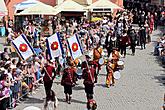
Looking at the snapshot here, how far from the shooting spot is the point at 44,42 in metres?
24.6

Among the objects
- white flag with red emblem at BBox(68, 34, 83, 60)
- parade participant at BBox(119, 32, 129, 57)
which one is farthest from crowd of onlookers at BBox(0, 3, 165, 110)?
white flag with red emblem at BBox(68, 34, 83, 60)

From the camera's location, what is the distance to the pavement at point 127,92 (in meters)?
16.6

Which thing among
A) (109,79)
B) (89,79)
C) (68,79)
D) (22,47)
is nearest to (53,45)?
(22,47)

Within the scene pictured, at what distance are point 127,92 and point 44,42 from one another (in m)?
7.26

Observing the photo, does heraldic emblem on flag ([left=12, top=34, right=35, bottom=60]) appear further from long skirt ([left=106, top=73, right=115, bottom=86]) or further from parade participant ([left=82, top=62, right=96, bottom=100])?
long skirt ([left=106, top=73, right=115, bottom=86])

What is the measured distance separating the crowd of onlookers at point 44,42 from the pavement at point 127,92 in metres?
0.62

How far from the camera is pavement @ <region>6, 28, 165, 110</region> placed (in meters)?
16.6

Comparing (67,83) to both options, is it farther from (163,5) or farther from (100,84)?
(163,5)

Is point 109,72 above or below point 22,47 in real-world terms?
below

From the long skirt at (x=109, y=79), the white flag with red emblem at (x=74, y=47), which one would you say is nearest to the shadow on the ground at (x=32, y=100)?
the white flag with red emblem at (x=74, y=47)

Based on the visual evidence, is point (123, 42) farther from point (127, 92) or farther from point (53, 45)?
point (53, 45)

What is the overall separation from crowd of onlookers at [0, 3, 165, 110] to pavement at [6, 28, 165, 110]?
623 millimetres

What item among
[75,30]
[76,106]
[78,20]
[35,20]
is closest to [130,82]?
[76,106]

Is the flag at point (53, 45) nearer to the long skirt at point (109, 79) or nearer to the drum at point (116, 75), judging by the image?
the long skirt at point (109, 79)
